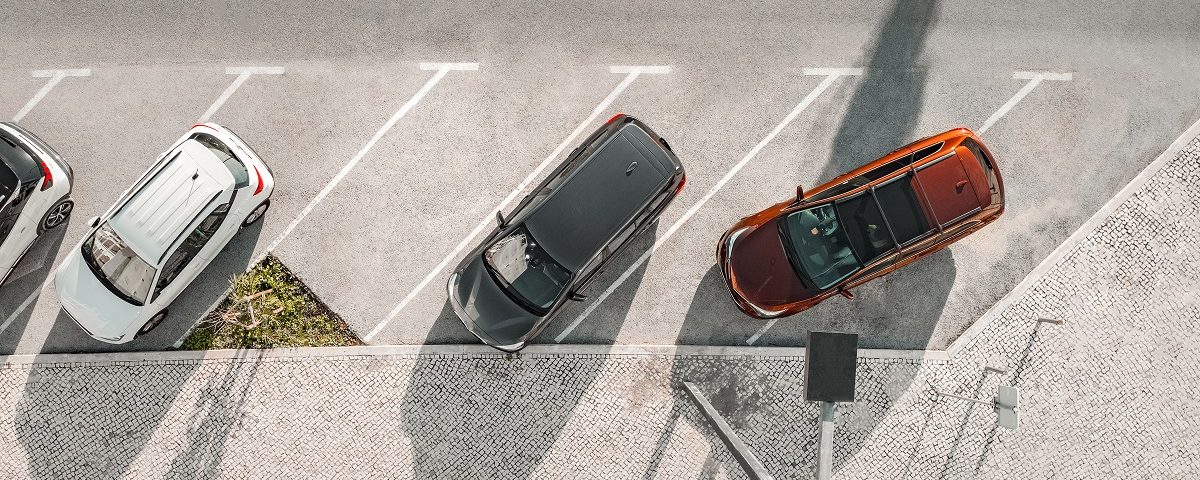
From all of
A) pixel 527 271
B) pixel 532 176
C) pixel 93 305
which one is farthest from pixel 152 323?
pixel 532 176

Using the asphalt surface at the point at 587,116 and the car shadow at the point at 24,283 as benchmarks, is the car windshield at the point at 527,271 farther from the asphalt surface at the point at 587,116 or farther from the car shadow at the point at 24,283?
the car shadow at the point at 24,283

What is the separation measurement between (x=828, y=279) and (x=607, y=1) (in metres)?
5.36

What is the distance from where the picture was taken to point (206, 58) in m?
10.4

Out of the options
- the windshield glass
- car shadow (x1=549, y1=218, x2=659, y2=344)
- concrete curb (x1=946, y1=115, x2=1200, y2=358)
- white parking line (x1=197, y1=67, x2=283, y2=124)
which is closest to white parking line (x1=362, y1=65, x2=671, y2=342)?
car shadow (x1=549, y1=218, x2=659, y2=344)

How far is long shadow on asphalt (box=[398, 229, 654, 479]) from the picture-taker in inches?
396

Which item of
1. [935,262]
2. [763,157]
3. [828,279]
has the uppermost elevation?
[763,157]

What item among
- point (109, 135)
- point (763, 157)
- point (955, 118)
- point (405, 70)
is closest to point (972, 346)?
point (955, 118)

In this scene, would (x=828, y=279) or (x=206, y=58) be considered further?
(x=206, y=58)

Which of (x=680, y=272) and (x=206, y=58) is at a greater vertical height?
(x=206, y=58)

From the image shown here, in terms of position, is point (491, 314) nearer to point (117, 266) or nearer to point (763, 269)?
point (763, 269)

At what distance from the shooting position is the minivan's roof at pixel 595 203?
9.20 metres

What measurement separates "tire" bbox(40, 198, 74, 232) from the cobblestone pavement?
6.81 ft

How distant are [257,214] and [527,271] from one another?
425cm

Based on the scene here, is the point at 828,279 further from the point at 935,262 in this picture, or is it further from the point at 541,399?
the point at 541,399
